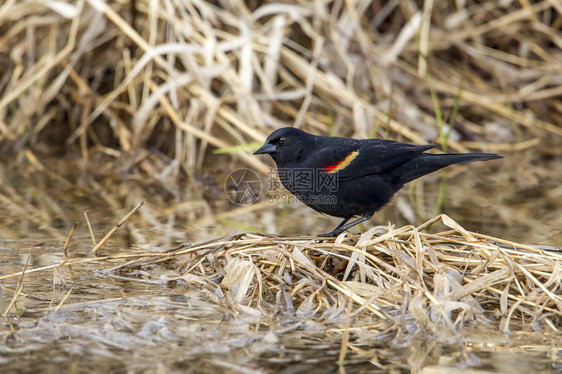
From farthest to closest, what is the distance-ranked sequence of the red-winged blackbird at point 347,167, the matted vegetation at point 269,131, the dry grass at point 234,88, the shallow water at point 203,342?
the dry grass at point 234,88 → the red-winged blackbird at point 347,167 → the matted vegetation at point 269,131 → the shallow water at point 203,342

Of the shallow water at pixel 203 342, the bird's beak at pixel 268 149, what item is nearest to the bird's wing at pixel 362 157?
the bird's beak at pixel 268 149

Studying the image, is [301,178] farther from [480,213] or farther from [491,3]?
[491,3]

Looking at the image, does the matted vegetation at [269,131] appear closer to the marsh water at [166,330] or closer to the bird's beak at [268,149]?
the marsh water at [166,330]

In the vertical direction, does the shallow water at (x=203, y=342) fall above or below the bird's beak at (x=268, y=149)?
below

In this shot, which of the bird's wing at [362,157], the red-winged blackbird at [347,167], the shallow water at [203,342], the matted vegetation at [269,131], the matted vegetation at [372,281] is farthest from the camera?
the bird's wing at [362,157]

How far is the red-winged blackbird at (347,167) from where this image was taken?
363cm

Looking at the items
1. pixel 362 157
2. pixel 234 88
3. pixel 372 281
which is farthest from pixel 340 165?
pixel 234 88

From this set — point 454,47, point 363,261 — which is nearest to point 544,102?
point 454,47

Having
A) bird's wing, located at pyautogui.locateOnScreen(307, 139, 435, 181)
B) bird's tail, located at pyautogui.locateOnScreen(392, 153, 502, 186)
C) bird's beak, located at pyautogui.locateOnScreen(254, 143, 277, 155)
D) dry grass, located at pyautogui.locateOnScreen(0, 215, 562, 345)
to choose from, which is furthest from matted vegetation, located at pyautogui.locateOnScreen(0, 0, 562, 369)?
bird's beak, located at pyautogui.locateOnScreen(254, 143, 277, 155)

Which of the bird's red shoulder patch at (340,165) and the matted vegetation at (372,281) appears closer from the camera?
the matted vegetation at (372,281)

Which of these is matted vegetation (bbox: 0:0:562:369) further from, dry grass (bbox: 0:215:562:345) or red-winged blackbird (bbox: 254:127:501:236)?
red-winged blackbird (bbox: 254:127:501:236)

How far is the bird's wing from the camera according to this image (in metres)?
3.74

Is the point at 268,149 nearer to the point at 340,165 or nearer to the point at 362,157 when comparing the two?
the point at 340,165

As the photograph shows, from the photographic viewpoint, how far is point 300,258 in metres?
3.03
